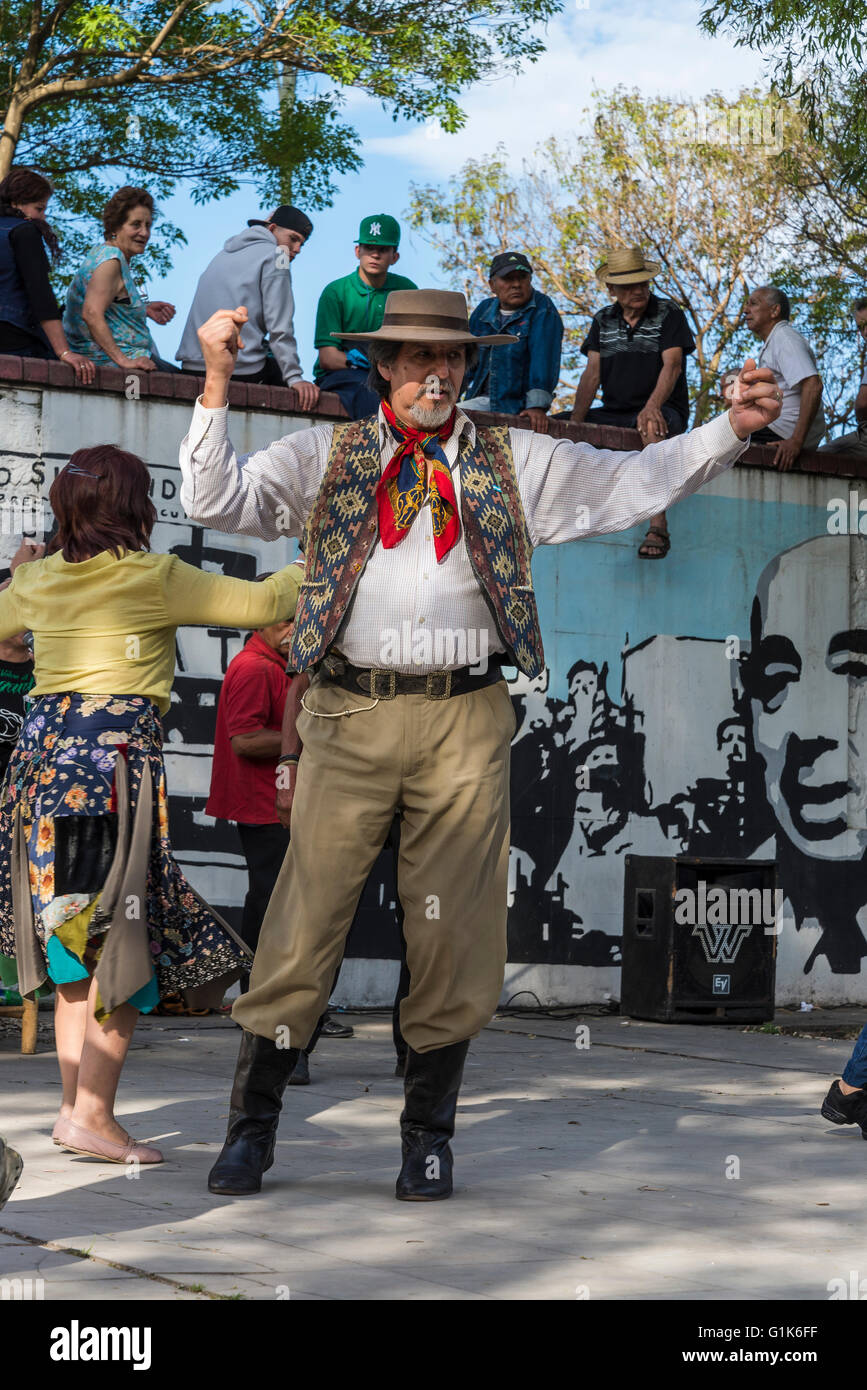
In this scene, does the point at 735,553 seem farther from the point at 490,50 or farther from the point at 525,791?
the point at 490,50

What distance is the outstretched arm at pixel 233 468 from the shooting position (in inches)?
175

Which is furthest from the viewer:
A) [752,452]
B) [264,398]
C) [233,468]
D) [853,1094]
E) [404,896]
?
[752,452]

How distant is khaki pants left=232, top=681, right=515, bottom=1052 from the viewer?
4.67 m

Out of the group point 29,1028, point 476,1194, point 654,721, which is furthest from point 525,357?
point 476,1194

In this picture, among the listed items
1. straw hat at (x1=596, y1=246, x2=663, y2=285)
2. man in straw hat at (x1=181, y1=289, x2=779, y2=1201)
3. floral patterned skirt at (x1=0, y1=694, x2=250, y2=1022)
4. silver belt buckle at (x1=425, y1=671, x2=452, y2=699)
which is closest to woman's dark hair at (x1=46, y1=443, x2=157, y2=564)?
floral patterned skirt at (x1=0, y1=694, x2=250, y2=1022)

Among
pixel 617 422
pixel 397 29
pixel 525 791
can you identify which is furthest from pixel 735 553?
pixel 397 29

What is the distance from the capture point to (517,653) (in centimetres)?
470

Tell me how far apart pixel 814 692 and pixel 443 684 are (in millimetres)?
7492

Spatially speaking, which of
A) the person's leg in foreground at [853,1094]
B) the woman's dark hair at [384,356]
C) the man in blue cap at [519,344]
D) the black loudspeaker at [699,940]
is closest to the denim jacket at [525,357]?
the man in blue cap at [519,344]

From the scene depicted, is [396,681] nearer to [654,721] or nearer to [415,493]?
[415,493]

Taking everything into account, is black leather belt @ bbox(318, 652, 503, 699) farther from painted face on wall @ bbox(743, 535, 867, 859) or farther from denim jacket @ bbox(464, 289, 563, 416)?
painted face on wall @ bbox(743, 535, 867, 859)

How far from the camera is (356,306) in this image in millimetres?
10523

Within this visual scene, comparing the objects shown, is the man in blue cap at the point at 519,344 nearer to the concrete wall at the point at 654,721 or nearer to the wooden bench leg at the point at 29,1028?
the concrete wall at the point at 654,721

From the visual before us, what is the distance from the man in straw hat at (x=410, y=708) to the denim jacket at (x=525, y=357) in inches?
241
